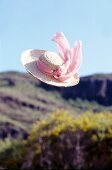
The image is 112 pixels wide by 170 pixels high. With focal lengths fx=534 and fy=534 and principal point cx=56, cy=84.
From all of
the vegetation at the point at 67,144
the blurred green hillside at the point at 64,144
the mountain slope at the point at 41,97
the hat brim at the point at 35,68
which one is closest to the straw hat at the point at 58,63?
the hat brim at the point at 35,68

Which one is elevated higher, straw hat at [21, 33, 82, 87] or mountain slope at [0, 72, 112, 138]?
straw hat at [21, 33, 82, 87]

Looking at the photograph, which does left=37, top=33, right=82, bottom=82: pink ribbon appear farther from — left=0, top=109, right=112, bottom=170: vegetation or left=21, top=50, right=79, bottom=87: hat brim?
left=0, top=109, right=112, bottom=170: vegetation

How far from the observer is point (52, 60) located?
187 cm

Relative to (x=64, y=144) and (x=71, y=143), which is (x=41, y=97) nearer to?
(x=64, y=144)

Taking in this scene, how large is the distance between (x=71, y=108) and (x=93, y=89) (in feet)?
50.6

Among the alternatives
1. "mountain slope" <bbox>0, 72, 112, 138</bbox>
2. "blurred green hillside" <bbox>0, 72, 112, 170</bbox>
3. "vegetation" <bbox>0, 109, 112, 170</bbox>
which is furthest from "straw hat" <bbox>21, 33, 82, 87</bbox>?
"mountain slope" <bbox>0, 72, 112, 138</bbox>

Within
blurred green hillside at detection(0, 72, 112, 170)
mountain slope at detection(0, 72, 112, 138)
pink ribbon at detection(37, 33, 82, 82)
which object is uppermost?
pink ribbon at detection(37, 33, 82, 82)

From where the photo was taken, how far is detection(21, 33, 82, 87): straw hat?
1836 millimetres

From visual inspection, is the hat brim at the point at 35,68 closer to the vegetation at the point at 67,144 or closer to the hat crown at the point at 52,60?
the hat crown at the point at 52,60

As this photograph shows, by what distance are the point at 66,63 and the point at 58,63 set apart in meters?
0.03

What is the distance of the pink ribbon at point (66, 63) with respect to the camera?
1854mm

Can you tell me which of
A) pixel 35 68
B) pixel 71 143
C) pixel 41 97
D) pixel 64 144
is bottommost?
pixel 41 97

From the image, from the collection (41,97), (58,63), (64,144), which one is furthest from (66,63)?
(41,97)

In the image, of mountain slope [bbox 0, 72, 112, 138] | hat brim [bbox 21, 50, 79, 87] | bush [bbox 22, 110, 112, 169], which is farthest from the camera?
mountain slope [bbox 0, 72, 112, 138]
